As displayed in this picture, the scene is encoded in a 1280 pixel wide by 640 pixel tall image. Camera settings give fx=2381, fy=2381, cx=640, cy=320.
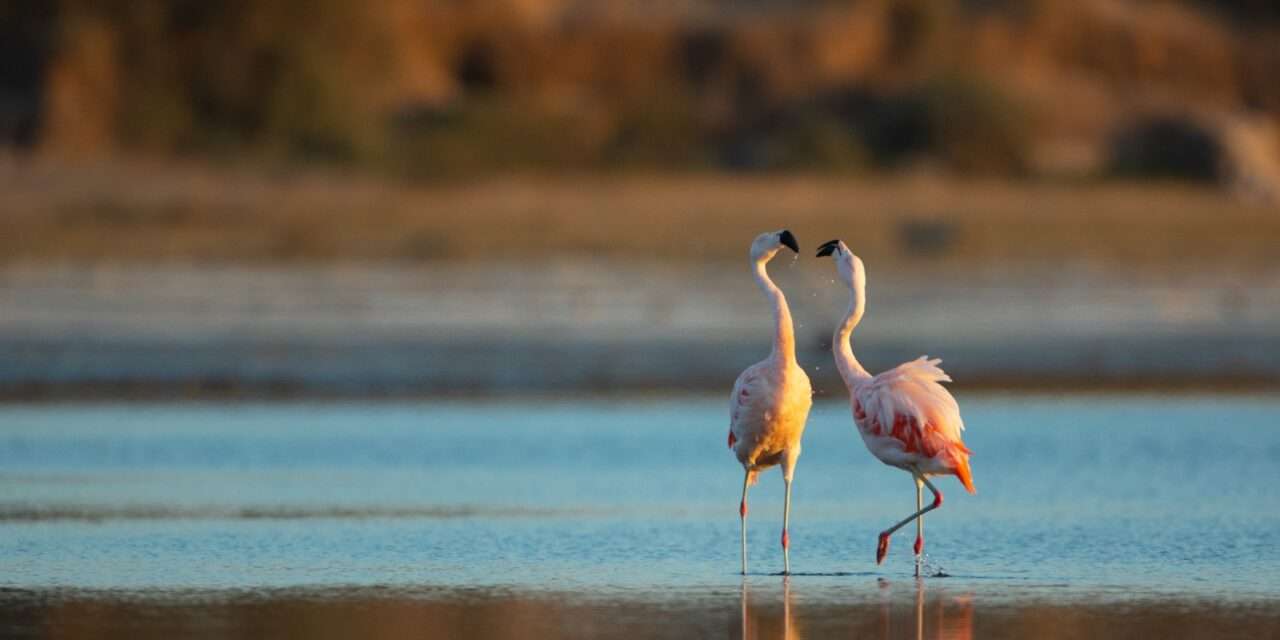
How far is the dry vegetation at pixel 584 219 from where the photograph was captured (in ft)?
96.3

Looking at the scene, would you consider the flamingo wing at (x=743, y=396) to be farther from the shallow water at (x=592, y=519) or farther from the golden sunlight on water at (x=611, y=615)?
the golden sunlight on water at (x=611, y=615)

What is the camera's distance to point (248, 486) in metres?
13.8

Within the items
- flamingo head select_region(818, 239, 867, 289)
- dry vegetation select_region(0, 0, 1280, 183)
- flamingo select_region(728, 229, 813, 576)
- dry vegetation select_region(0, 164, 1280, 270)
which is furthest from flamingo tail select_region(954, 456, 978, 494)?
dry vegetation select_region(0, 0, 1280, 183)

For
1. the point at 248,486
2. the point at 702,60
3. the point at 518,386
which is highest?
the point at 702,60

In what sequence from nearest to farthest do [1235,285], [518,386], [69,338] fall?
1. [518,386]
2. [69,338]
3. [1235,285]

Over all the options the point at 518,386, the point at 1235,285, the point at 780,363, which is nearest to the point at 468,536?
the point at 780,363

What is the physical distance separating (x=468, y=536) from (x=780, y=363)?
1.77 meters

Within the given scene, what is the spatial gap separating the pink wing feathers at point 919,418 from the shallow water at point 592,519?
1.67 ft

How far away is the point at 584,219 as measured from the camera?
103ft

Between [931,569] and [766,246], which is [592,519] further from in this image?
[931,569]

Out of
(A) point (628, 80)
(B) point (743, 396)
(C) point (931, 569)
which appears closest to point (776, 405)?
(B) point (743, 396)

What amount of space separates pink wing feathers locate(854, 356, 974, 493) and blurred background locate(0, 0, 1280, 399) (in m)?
9.18

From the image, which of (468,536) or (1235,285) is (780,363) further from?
(1235,285)

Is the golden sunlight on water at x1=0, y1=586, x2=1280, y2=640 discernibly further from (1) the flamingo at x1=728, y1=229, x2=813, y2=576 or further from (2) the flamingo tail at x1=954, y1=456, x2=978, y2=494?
(1) the flamingo at x1=728, y1=229, x2=813, y2=576
